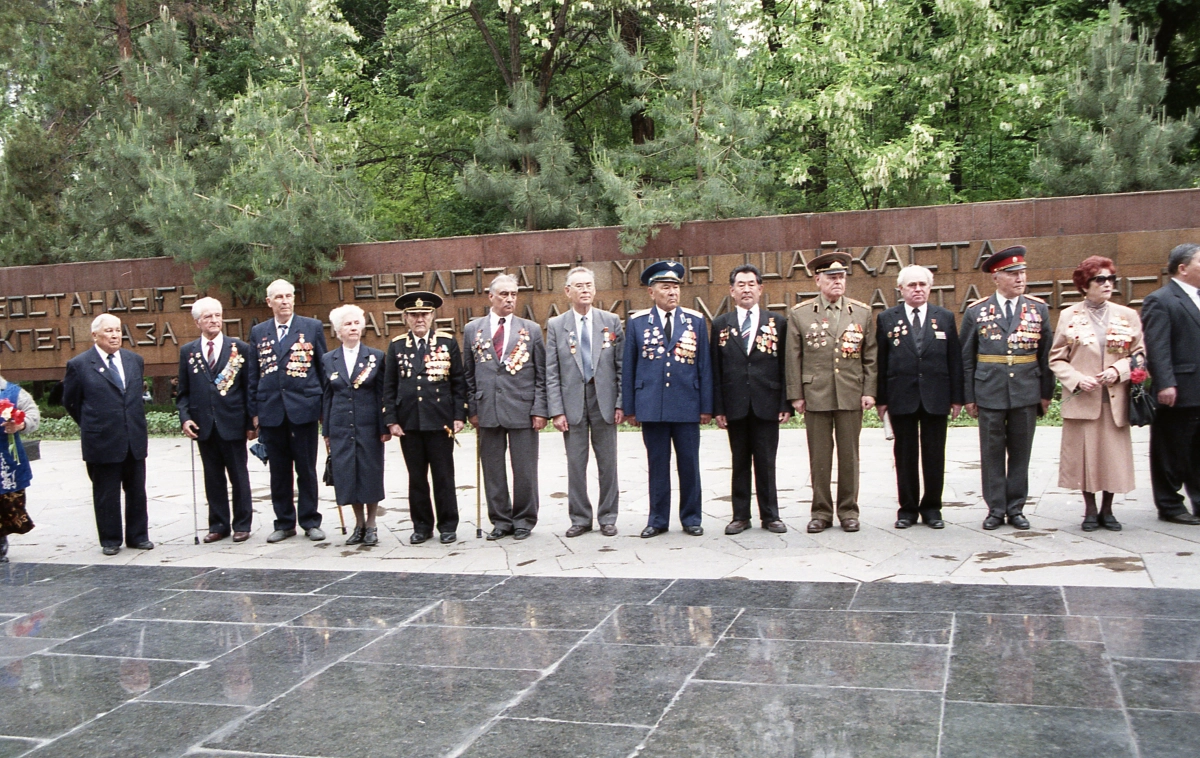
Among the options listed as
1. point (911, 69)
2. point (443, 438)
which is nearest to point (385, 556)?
point (443, 438)

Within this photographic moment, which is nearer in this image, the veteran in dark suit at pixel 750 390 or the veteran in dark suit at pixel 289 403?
the veteran in dark suit at pixel 750 390

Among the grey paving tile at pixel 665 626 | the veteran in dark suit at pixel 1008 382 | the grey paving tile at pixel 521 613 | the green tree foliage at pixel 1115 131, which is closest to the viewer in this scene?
the grey paving tile at pixel 665 626

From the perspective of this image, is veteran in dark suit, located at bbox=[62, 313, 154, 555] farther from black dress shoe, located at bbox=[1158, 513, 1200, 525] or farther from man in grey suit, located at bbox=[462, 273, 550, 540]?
black dress shoe, located at bbox=[1158, 513, 1200, 525]

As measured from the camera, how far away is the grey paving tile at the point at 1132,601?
16.0ft

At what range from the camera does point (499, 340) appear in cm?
752

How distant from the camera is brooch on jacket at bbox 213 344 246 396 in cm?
784

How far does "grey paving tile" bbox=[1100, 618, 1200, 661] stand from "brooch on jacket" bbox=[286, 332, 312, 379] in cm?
529

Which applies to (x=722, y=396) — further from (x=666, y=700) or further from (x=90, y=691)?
(x=90, y=691)

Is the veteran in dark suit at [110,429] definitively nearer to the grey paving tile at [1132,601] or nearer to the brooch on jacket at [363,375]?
the brooch on jacket at [363,375]

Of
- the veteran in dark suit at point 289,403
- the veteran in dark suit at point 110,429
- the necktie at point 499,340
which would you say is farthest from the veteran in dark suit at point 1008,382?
the veteran in dark suit at point 110,429

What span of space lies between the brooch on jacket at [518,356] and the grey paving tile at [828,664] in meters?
3.20

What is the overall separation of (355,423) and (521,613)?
2.60 m

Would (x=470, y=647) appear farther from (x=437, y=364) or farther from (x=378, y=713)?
(x=437, y=364)

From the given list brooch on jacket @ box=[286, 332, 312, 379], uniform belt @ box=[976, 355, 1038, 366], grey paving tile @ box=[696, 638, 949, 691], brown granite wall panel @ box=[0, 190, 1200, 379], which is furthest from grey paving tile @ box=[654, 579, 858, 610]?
brown granite wall panel @ box=[0, 190, 1200, 379]
